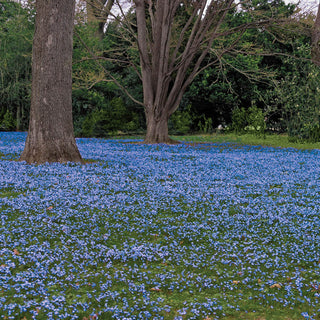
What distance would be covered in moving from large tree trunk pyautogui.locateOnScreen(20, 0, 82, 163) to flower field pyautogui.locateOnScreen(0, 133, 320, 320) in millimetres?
1095

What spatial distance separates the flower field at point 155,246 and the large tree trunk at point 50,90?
3.59 feet

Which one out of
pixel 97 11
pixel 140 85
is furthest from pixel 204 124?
pixel 97 11

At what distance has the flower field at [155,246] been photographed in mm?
3842

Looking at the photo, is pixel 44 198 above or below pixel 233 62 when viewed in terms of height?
below

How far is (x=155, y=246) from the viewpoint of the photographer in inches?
213

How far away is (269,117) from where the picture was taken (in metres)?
28.3

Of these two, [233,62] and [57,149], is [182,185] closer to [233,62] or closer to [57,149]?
[57,149]

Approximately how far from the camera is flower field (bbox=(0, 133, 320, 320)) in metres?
3.84

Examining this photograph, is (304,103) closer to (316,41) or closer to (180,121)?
(316,41)

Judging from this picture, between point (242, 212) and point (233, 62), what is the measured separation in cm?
2052

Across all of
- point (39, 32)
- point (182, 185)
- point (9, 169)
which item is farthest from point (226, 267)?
point (39, 32)

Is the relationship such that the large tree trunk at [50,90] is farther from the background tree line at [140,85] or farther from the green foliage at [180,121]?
the green foliage at [180,121]

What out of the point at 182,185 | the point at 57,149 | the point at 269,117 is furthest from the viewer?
the point at 269,117

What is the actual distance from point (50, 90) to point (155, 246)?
Result: 712 cm
